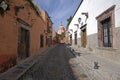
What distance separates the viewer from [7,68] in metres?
7.77

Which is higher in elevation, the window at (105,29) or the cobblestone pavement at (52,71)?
the window at (105,29)

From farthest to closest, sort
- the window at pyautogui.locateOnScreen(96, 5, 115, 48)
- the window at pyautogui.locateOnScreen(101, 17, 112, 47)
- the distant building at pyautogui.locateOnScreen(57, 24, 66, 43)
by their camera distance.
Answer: the distant building at pyautogui.locateOnScreen(57, 24, 66, 43)
the window at pyautogui.locateOnScreen(101, 17, 112, 47)
the window at pyautogui.locateOnScreen(96, 5, 115, 48)

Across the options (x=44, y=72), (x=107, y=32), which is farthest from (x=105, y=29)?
(x=44, y=72)

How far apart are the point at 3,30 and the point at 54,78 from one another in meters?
2.80

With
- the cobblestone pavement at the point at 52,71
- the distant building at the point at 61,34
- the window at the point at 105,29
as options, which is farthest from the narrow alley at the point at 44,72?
the distant building at the point at 61,34

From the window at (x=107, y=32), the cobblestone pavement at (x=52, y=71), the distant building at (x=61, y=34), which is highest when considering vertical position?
the distant building at (x=61, y=34)

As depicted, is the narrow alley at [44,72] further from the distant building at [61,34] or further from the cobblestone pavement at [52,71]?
the distant building at [61,34]

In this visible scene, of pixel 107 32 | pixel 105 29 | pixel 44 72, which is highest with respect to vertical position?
pixel 105 29

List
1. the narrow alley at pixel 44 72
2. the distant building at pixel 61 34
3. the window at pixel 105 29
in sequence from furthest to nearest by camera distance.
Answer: the distant building at pixel 61 34
the window at pixel 105 29
the narrow alley at pixel 44 72

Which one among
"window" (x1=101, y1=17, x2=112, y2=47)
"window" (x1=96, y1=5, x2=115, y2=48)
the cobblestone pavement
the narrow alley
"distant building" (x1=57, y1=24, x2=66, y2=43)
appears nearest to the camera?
the narrow alley

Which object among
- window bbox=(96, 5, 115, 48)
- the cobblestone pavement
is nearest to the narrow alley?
the cobblestone pavement

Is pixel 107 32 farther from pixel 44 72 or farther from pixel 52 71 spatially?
pixel 44 72

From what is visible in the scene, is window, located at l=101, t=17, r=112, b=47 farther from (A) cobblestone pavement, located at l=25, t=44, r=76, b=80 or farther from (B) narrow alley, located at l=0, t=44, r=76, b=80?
(B) narrow alley, located at l=0, t=44, r=76, b=80

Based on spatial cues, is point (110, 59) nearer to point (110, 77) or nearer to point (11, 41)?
point (110, 77)
